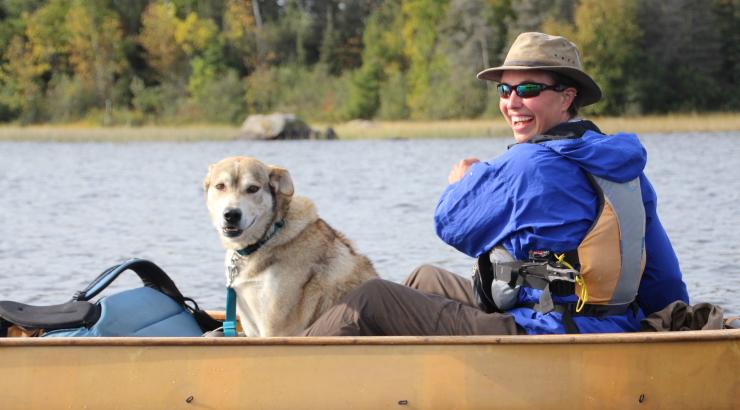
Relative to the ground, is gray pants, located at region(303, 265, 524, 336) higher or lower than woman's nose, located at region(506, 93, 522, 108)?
lower

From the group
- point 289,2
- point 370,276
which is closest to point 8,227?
point 370,276

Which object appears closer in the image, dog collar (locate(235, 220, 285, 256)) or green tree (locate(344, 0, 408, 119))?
dog collar (locate(235, 220, 285, 256))

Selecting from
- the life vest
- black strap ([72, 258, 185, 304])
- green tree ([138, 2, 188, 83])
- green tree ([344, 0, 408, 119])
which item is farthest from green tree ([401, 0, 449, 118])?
the life vest

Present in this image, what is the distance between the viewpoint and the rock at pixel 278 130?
4588 cm

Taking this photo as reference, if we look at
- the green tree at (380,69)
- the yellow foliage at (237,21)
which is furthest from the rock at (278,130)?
the yellow foliage at (237,21)

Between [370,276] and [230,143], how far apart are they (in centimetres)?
3947

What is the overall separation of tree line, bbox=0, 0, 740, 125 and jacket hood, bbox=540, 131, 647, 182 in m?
44.7

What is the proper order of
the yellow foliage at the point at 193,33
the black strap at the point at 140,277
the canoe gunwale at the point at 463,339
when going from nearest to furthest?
the canoe gunwale at the point at 463,339
the black strap at the point at 140,277
the yellow foliage at the point at 193,33

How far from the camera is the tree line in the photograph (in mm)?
54656

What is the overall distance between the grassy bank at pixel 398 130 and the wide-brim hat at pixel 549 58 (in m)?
34.0

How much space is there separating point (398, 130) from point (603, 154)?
43718 millimetres

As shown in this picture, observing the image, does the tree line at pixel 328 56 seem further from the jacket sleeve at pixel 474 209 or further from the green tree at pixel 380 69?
the jacket sleeve at pixel 474 209

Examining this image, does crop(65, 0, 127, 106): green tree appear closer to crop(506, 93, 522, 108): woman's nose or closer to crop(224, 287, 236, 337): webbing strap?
crop(224, 287, 236, 337): webbing strap

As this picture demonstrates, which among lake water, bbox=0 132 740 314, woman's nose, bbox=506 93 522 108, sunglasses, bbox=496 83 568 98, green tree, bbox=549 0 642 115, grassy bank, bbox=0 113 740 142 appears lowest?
grassy bank, bbox=0 113 740 142
